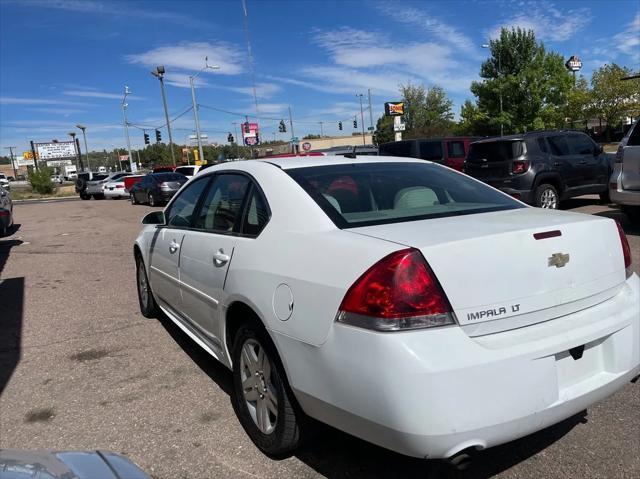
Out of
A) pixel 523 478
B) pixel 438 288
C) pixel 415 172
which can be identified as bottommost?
pixel 523 478

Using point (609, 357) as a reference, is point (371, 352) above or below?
above

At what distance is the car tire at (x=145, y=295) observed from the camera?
213 inches

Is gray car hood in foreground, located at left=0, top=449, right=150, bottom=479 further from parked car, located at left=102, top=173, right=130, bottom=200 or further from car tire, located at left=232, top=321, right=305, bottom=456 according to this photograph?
parked car, located at left=102, top=173, right=130, bottom=200

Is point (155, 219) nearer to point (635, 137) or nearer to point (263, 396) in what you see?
point (263, 396)

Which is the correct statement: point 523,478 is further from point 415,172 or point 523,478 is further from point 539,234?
point 415,172

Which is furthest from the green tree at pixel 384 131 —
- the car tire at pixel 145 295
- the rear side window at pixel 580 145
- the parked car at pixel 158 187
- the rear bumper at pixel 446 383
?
the rear bumper at pixel 446 383

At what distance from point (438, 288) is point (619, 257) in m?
1.22

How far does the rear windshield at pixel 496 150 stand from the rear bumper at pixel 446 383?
28.3ft

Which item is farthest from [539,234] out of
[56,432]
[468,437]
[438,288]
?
[56,432]

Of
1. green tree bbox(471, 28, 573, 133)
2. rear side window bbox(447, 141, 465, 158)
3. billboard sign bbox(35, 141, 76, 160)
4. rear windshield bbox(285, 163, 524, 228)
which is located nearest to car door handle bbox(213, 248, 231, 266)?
rear windshield bbox(285, 163, 524, 228)

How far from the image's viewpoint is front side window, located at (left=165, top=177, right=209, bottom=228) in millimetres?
4195

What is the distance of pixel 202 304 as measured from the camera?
11.8 feet

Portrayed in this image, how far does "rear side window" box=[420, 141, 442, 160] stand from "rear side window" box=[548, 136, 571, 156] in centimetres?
519

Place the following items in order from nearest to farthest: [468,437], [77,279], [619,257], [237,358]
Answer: [468,437]
[619,257]
[237,358]
[77,279]
